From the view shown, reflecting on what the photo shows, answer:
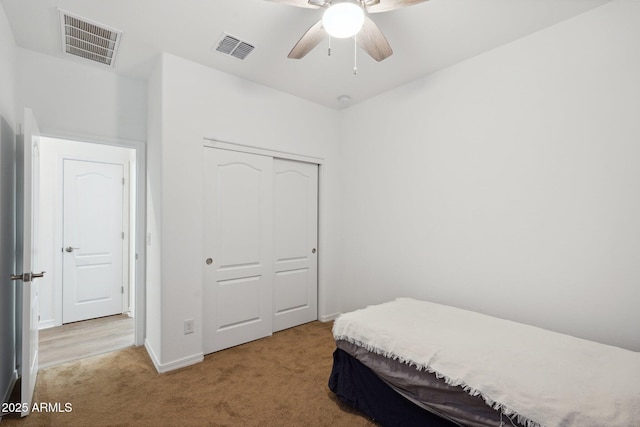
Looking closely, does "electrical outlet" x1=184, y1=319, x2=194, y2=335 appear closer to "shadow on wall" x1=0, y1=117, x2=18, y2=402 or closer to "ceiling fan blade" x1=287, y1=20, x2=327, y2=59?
"shadow on wall" x1=0, y1=117, x2=18, y2=402

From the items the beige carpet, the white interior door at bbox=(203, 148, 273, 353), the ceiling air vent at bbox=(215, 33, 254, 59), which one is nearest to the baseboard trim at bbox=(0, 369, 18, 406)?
the beige carpet

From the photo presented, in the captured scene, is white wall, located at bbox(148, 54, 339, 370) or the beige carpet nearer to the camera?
the beige carpet

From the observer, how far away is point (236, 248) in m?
3.02

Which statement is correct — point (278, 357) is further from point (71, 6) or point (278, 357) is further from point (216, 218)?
point (71, 6)

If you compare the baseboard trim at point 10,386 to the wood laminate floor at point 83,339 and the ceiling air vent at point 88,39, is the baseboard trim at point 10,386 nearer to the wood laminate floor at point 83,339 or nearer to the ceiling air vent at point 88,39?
the wood laminate floor at point 83,339

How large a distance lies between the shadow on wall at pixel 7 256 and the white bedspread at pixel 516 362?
7.47 feet

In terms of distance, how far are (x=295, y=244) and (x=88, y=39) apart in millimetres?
2600

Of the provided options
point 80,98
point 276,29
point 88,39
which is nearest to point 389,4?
point 276,29

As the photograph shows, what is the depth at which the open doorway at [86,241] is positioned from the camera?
11.8 feet

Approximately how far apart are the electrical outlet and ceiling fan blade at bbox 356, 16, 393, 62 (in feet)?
8.46

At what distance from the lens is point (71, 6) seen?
1.98m

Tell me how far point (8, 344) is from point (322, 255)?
2.83 m

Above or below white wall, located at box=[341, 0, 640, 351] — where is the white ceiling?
above

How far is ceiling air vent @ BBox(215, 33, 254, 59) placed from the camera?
2336 millimetres
